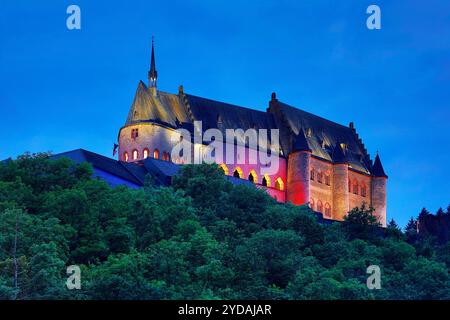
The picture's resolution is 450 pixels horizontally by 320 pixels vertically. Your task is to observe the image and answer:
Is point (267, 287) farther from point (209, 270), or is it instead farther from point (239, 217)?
point (239, 217)

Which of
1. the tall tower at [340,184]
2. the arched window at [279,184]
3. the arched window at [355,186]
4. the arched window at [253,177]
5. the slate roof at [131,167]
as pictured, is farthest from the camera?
the arched window at [355,186]

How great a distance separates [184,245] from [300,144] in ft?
210

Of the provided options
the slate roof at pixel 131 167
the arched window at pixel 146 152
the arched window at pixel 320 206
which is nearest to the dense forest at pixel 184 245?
the slate roof at pixel 131 167

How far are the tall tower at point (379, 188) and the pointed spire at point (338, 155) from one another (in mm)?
5527

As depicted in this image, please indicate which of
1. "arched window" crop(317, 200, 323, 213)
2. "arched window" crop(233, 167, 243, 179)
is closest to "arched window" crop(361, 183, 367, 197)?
"arched window" crop(317, 200, 323, 213)

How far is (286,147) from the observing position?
399 feet

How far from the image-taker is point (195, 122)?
113m

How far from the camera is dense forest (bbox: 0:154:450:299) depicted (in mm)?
48281

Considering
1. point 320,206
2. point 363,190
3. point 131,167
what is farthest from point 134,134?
point 363,190

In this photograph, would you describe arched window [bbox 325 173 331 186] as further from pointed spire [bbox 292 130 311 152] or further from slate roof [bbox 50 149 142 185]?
slate roof [bbox 50 149 142 185]

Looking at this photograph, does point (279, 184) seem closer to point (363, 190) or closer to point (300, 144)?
point (300, 144)

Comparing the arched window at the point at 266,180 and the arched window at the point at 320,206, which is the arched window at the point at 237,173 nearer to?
the arched window at the point at 266,180

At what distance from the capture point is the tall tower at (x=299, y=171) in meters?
116
